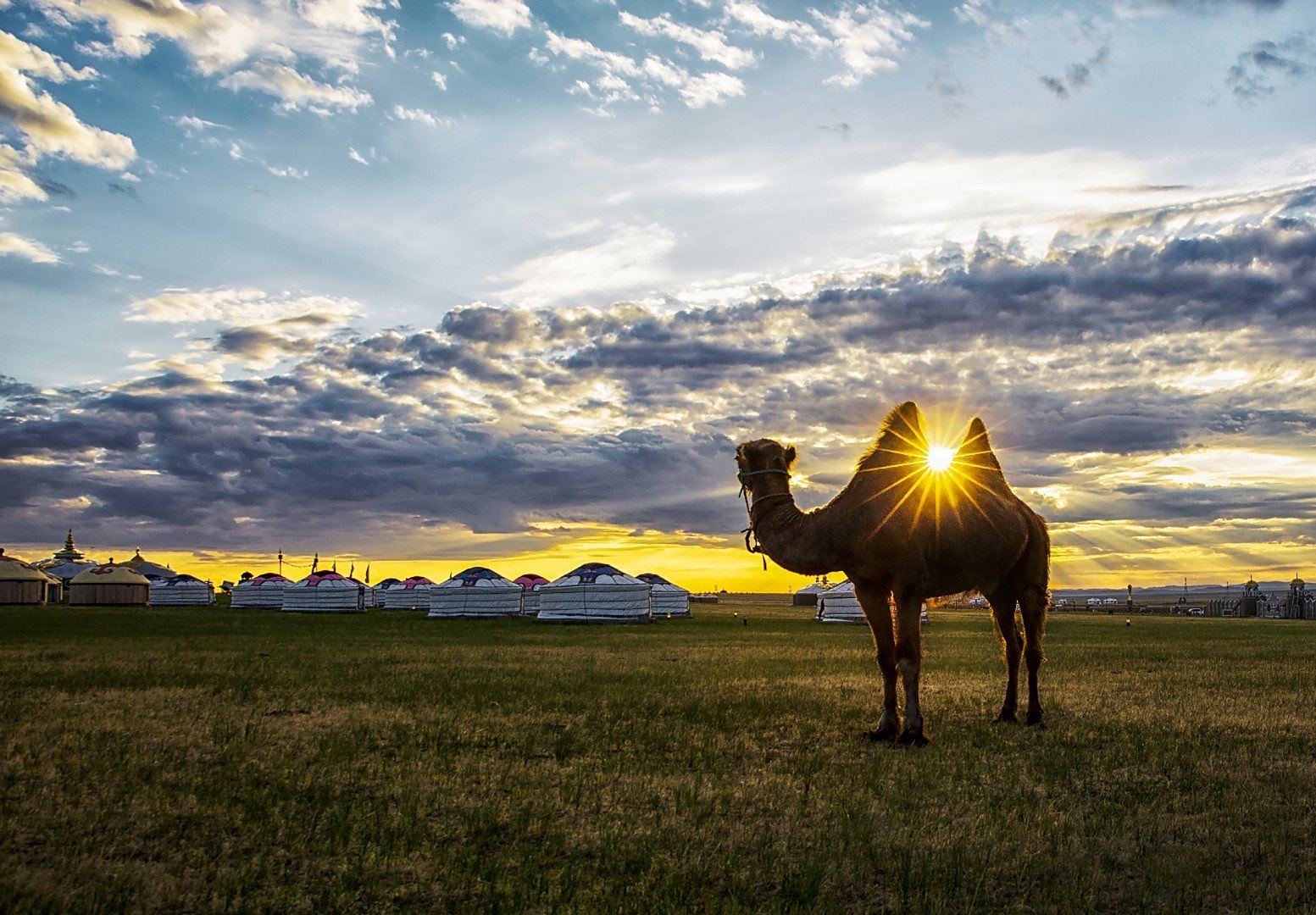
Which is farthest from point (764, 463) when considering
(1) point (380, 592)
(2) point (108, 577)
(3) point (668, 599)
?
(2) point (108, 577)

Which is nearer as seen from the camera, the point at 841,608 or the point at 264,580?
the point at 841,608

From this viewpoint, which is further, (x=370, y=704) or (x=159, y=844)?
(x=370, y=704)

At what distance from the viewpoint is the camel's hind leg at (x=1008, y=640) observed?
42.5 ft

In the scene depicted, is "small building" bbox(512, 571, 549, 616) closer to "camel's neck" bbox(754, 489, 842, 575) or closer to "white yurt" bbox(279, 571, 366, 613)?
"white yurt" bbox(279, 571, 366, 613)

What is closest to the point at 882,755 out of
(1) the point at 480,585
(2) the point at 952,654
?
(2) the point at 952,654

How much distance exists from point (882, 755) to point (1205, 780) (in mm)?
2978

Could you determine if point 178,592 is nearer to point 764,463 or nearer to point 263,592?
point 263,592

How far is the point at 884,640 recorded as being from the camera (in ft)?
37.7

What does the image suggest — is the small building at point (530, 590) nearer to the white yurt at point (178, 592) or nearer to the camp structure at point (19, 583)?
the white yurt at point (178, 592)

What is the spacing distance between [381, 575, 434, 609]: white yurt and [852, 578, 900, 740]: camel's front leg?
242 ft

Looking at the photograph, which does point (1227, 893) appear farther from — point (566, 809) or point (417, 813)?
point (417, 813)

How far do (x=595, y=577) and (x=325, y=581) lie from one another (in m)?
31.9

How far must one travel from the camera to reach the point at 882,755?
9930mm

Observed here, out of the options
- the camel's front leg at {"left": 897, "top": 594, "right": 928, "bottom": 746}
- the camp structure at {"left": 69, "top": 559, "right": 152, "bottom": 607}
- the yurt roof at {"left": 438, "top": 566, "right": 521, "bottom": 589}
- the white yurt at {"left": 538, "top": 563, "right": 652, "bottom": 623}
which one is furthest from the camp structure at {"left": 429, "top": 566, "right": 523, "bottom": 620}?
the camel's front leg at {"left": 897, "top": 594, "right": 928, "bottom": 746}
